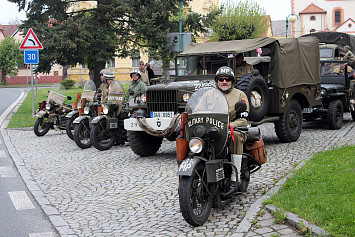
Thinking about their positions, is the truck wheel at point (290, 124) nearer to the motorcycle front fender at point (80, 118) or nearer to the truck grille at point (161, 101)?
the truck grille at point (161, 101)

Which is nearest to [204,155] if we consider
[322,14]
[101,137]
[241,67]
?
[241,67]

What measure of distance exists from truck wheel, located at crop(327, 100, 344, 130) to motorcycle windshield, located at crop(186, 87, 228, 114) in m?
9.22

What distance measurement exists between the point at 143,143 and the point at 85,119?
220 centimetres

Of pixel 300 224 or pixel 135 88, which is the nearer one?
pixel 300 224

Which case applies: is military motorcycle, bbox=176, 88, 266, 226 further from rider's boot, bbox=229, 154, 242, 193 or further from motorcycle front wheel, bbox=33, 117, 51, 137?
motorcycle front wheel, bbox=33, 117, 51, 137

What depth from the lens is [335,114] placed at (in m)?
14.8

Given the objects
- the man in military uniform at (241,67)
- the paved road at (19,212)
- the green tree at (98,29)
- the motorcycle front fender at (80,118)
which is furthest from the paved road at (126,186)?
the green tree at (98,29)

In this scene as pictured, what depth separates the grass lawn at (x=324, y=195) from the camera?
529 cm

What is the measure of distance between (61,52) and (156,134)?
13.0 metres

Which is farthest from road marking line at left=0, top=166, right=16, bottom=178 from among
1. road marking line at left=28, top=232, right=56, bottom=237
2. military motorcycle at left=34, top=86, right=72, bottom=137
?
military motorcycle at left=34, top=86, right=72, bottom=137

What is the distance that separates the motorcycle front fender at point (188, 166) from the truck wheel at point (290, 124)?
6.57m

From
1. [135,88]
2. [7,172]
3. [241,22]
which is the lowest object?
[7,172]

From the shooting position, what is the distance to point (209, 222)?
19.7 feet

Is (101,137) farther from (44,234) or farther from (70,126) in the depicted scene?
(44,234)
